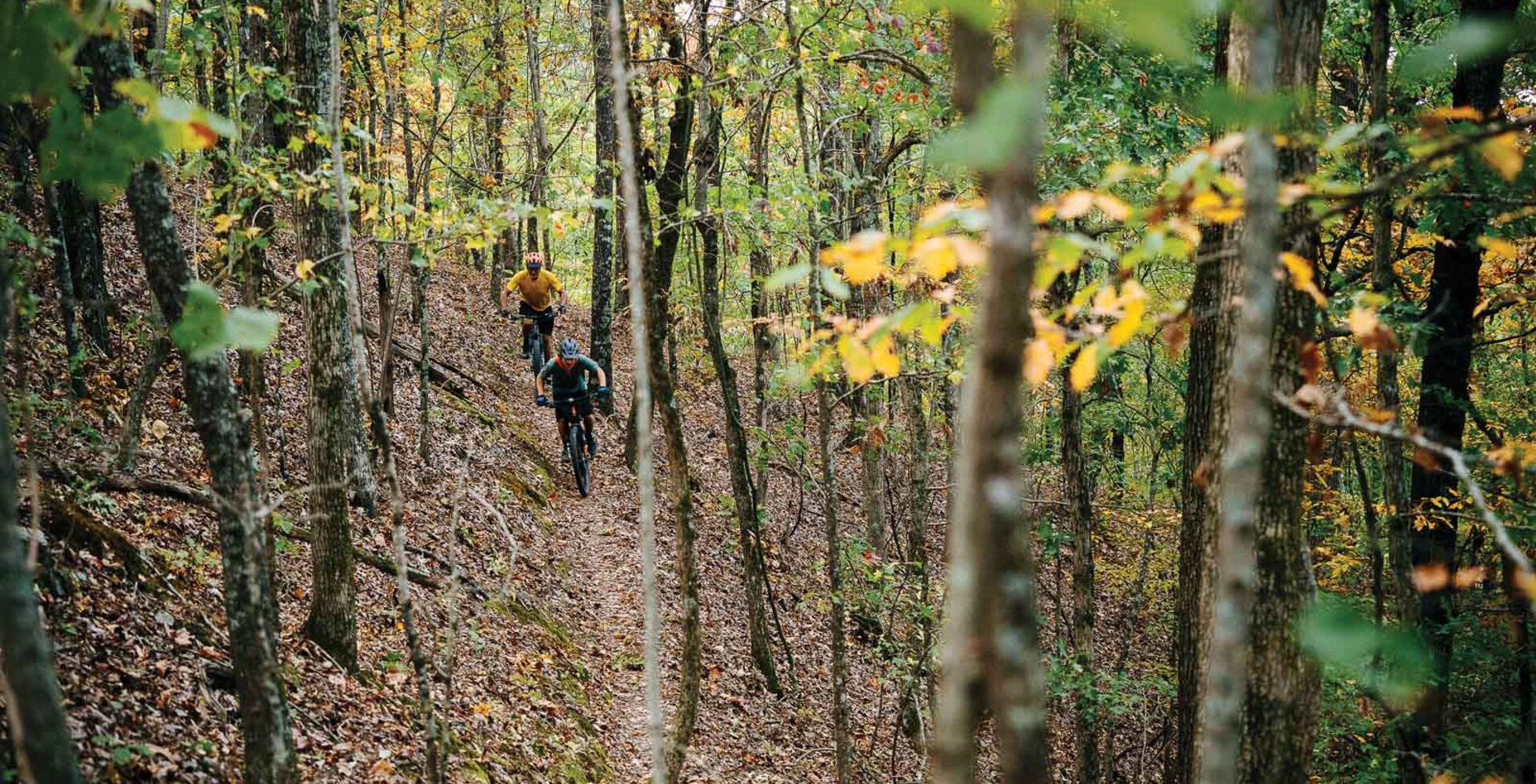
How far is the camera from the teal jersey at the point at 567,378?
13.0m

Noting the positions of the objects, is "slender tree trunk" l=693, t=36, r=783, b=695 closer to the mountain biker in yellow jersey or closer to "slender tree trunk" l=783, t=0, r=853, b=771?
"slender tree trunk" l=783, t=0, r=853, b=771

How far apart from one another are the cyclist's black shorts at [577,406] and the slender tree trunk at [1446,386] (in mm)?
9972

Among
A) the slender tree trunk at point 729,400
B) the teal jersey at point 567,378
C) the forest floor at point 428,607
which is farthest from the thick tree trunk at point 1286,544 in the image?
the teal jersey at point 567,378

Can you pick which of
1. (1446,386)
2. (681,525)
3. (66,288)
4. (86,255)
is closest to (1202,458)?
(681,525)

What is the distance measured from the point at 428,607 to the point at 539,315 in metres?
8.51

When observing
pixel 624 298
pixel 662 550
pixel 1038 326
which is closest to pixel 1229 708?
pixel 1038 326

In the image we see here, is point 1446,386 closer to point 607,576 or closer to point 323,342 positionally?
point 607,576

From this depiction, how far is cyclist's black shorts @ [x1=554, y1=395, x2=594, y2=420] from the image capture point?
12977 millimetres

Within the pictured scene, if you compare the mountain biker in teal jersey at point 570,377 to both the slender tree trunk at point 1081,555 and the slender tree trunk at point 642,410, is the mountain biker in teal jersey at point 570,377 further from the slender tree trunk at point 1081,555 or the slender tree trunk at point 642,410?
the slender tree trunk at point 642,410

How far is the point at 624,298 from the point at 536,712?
17.8 meters

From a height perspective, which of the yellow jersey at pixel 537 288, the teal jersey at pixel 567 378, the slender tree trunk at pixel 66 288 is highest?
the yellow jersey at pixel 537 288

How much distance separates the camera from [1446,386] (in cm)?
944

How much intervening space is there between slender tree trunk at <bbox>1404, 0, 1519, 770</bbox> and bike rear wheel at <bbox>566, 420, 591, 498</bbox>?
1021 cm

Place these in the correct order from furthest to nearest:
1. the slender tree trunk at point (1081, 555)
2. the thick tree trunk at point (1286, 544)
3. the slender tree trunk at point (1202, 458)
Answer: the slender tree trunk at point (1081, 555)
the slender tree trunk at point (1202, 458)
the thick tree trunk at point (1286, 544)
